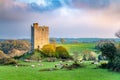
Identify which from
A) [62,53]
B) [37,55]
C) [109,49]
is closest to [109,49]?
[109,49]

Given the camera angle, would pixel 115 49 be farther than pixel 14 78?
Yes

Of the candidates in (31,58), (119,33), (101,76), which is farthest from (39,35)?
(101,76)

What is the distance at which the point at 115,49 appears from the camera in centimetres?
4603

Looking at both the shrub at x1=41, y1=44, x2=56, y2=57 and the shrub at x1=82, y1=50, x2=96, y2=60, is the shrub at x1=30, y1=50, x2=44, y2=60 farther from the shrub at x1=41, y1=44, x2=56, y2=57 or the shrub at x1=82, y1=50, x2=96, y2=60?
the shrub at x1=82, y1=50, x2=96, y2=60

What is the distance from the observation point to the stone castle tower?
7994 centimetres

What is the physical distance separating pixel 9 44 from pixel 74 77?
249ft

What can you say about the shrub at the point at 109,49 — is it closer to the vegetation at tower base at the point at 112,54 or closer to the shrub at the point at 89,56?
the vegetation at tower base at the point at 112,54

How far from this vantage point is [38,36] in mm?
80250

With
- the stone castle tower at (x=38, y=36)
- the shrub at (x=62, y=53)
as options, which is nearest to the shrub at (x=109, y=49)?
the shrub at (x=62, y=53)

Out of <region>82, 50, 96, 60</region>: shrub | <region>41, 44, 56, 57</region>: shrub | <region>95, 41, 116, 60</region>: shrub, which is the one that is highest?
<region>95, 41, 116, 60</region>: shrub

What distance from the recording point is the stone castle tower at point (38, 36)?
79938mm

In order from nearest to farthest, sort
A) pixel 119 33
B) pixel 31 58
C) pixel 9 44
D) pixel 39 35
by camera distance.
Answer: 1. pixel 119 33
2. pixel 31 58
3. pixel 39 35
4. pixel 9 44

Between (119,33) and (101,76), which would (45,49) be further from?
(101,76)

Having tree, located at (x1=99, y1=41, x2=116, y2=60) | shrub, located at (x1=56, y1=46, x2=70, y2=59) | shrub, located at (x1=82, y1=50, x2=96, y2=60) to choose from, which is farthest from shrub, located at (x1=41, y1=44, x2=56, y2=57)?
tree, located at (x1=99, y1=41, x2=116, y2=60)
